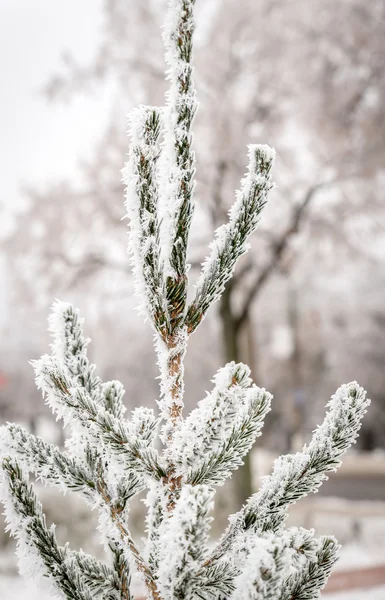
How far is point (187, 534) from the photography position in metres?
1.04

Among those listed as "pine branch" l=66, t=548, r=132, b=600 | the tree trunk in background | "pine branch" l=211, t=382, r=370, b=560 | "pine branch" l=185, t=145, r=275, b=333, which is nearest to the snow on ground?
the tree trunk in background

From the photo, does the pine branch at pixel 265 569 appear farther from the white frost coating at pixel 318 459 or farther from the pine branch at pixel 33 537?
the pine branch at pixel 33 537

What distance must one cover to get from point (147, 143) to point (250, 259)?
754 centimetres

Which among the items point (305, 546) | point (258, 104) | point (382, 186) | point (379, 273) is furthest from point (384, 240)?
point (379, 273)

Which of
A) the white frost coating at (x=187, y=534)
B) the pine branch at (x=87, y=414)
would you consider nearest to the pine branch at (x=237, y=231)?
the pine branch at (x=87, y=414)

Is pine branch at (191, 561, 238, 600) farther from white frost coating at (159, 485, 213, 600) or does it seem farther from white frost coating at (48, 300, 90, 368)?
white frost coating at (48, 300, 90, 368)

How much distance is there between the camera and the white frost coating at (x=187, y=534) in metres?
1.03

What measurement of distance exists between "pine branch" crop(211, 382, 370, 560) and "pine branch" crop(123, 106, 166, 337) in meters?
0.56

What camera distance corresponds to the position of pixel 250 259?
870 cm

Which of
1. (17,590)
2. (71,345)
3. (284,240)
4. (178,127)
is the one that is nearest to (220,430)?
(71,345)

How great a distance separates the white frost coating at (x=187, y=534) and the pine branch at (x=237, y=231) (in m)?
0.50

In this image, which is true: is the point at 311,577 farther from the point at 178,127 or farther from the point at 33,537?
the point at 178,127

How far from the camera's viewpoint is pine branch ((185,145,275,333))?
1296 millimetres

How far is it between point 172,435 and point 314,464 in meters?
0.39
